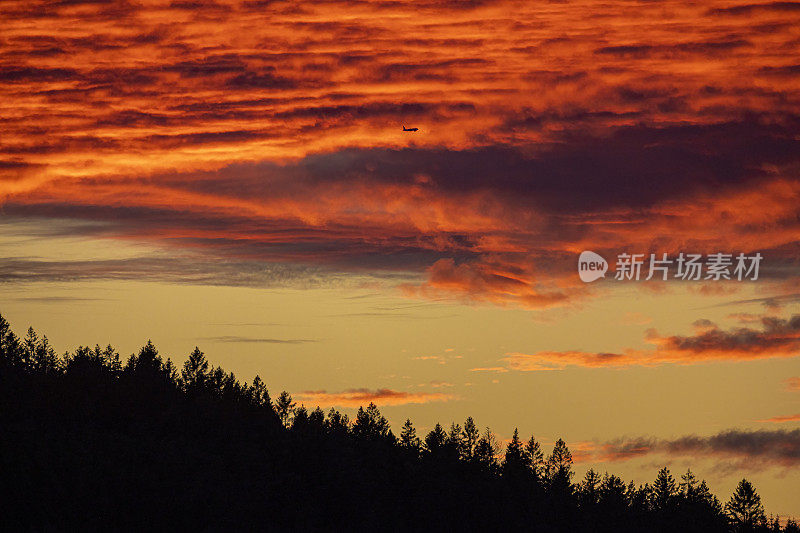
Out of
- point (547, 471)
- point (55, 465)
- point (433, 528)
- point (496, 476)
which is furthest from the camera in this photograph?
point (547, 471)

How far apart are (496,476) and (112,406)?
60566 millimetres

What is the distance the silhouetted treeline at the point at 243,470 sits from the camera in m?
119

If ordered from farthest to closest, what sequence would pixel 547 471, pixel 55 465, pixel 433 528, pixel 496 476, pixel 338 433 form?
pixel 547 471
pixel 496 476
pixel 338 433
pixel 433 528
pixel 55 465

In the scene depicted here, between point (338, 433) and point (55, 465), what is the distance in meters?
41.6

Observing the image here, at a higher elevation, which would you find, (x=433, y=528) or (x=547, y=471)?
(x=547, y=471)

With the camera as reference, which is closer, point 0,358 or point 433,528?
point 433,528

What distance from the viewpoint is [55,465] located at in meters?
123

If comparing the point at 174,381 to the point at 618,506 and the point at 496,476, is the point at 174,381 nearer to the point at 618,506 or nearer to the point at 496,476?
the point at 496,476

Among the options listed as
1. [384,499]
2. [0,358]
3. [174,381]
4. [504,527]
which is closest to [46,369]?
[0,358]

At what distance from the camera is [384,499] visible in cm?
13500

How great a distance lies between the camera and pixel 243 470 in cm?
13400

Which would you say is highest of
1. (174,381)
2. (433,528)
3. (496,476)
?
(174,381)

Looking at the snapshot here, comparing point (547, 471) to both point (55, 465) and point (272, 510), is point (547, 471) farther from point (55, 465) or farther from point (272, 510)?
point (55, 465)

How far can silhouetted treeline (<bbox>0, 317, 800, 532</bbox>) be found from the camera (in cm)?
11931
